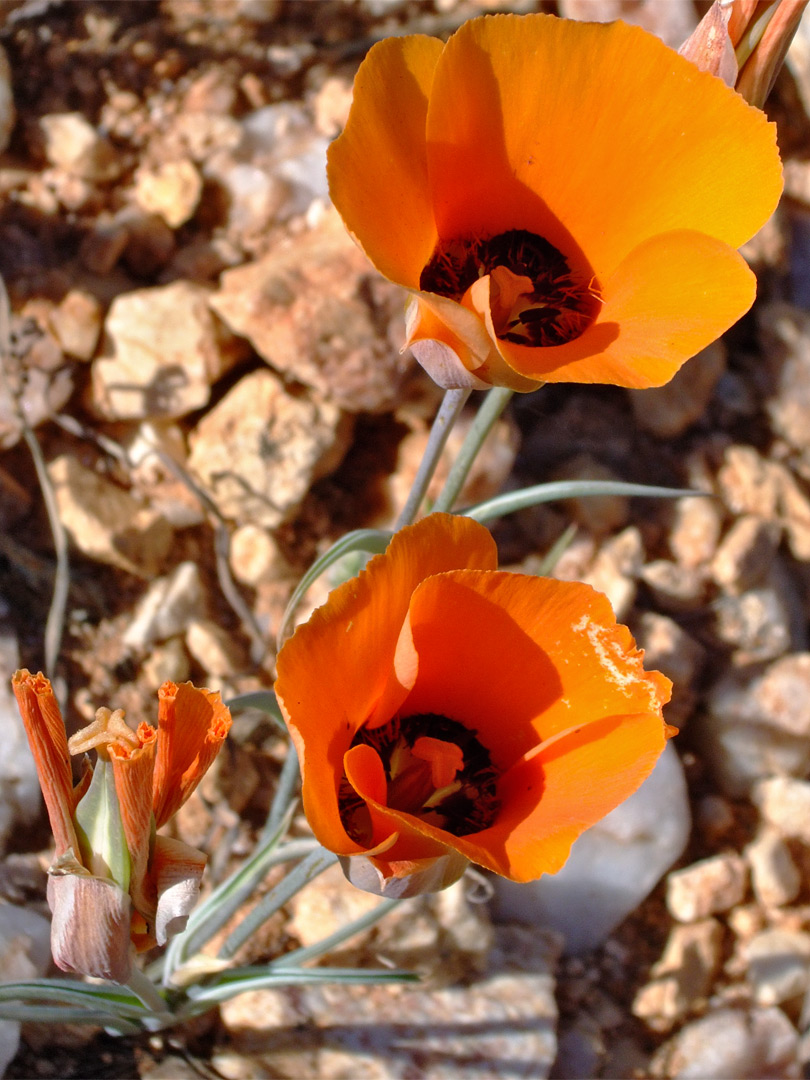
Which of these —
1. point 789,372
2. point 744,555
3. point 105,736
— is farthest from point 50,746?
point 789,372

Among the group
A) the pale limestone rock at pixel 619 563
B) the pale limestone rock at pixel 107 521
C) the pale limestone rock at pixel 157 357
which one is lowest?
the pale limestone rock at pixel 619 563

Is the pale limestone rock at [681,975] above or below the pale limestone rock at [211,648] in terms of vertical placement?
below

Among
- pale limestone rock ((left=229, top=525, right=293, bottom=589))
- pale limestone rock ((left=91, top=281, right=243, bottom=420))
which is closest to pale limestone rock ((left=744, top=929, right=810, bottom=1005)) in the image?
pale limestone rock ((left=229, top=525, right=293, bottom=589))

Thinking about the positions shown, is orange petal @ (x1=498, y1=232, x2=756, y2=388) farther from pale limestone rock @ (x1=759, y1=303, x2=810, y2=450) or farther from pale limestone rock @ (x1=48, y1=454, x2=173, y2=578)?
pale limestone rock @ (x1=759, y1=303, x2=810, y2=450)

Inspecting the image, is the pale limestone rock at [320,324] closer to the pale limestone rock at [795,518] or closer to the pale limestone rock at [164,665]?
the pale limestone rock at [164,665]

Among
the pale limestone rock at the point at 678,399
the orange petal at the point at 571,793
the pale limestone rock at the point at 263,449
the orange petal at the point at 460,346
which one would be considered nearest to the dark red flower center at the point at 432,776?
the orange petal at the point at 571,793

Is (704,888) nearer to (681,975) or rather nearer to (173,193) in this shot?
(681,975)

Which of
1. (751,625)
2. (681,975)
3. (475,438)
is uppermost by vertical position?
(475,438)
